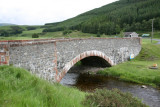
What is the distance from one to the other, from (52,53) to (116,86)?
726 cm

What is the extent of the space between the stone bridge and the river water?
9.09 ft

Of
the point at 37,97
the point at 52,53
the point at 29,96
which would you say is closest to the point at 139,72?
the point at 52,53

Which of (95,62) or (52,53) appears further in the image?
(95,62)

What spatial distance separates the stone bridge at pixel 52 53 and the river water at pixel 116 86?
2770 mm

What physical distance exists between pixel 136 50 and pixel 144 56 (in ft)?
5.03

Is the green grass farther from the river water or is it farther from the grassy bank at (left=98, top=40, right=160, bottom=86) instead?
the grassy bank at (left=98, top=40, right=160, bottom=86)

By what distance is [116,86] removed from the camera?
1585 cm

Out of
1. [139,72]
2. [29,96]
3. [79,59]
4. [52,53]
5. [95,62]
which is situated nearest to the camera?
[29,96]

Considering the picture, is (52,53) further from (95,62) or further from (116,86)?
(95,62)

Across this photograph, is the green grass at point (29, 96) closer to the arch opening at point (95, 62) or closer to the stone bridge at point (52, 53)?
the stone bridge at point (52, 53)

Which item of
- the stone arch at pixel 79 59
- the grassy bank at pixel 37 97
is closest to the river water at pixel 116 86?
the stone arch at pixel 79 59

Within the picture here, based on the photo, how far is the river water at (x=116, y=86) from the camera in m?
12.8

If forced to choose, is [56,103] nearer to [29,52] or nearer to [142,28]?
[29,52]

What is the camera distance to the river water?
12.8 m
